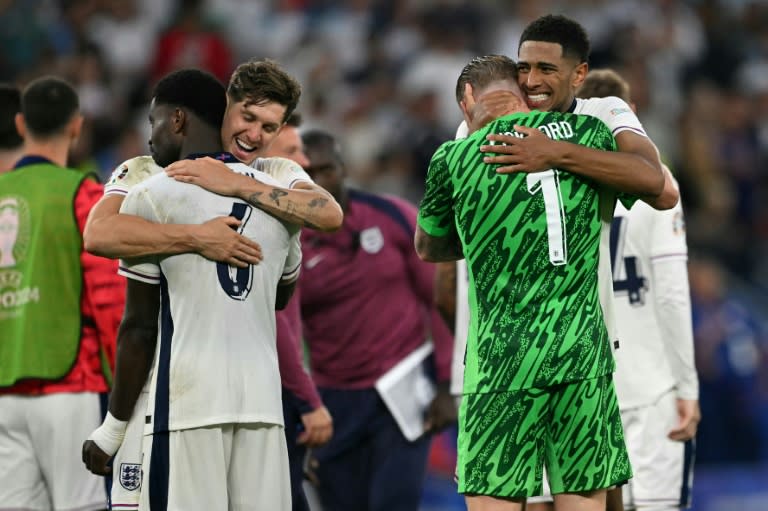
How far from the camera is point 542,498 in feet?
20.6

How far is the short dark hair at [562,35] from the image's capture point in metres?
4.97

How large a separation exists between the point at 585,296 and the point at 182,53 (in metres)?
9.83

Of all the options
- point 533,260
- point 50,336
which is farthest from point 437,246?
point 50,336

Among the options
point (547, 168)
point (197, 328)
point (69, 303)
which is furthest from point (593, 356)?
point (69, 303)

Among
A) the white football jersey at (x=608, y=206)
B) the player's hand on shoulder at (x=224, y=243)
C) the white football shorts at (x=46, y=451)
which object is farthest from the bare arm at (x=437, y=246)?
the white football shorts at (x=46, y=451)

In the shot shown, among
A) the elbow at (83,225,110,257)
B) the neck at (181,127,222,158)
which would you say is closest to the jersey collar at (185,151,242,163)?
the neck at (181,127,222,158)

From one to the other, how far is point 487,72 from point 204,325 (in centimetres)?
141

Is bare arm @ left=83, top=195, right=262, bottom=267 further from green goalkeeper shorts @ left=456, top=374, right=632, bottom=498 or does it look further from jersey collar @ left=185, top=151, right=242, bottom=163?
green goalkeeper shorts @ left=456, top=374, right=632, bottom=498

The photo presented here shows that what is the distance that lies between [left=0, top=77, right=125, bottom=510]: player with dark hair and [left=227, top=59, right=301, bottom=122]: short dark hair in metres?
1.54

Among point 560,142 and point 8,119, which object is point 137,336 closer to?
point 560,142

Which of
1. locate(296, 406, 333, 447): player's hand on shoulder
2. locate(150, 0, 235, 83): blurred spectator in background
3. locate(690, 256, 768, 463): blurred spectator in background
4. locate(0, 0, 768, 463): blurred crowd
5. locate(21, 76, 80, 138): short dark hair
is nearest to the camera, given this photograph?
locate(296, 406, 333, 447): player's hand on shoulder

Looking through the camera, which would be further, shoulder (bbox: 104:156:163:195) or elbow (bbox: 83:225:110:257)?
shoulder (bbox: 104:156:163:195)

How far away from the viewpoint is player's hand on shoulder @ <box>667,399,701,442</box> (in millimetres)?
6352

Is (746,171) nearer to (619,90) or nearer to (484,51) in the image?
(484,51)
